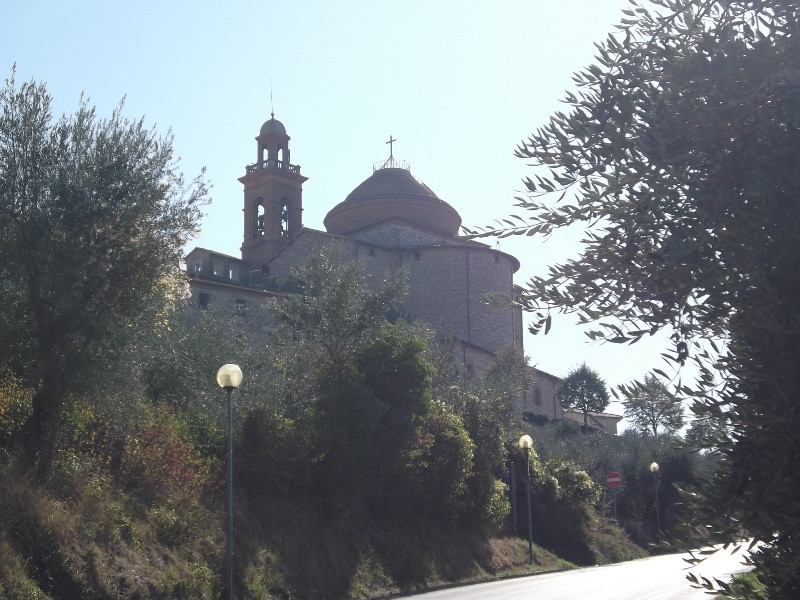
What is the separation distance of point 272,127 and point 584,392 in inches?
1345

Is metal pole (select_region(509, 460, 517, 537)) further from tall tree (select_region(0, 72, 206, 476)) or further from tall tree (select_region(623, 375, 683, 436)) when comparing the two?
tall tree (select_region(623, 375, 683, 436))

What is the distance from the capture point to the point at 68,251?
13.9m

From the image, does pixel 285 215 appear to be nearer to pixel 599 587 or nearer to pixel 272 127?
pixel 272 127

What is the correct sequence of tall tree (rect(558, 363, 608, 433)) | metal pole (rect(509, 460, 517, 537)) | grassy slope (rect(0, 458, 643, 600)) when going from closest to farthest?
grassy slope (rect(0, 458, 643, 600)), metal pole (rect(509, 460, 517, 537)), tall tree (rect(558, 363, 608, 433))

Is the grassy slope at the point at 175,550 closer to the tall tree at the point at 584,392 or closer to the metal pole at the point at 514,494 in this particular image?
the metal pole at the point at 514,494

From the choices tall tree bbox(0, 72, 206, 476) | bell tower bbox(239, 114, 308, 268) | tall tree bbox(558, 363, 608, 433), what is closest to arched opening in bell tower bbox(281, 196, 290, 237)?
bell tower bbox(239, 114, 308, 268)

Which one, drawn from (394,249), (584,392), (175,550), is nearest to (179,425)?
(175,550)

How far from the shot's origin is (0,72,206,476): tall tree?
45.2 feet

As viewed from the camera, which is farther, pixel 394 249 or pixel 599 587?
pixel 394 249

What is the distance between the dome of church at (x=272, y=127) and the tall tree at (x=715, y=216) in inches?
2252

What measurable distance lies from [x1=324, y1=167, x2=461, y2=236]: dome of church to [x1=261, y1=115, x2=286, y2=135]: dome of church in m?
6.92

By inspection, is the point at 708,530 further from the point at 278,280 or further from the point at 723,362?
the point at 278,280

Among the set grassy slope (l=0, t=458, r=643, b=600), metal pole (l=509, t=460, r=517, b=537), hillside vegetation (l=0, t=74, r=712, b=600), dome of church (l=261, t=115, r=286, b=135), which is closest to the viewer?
grassy slope (l=0, t=458, r=643, b=600)

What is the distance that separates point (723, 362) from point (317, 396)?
57.9 ft
